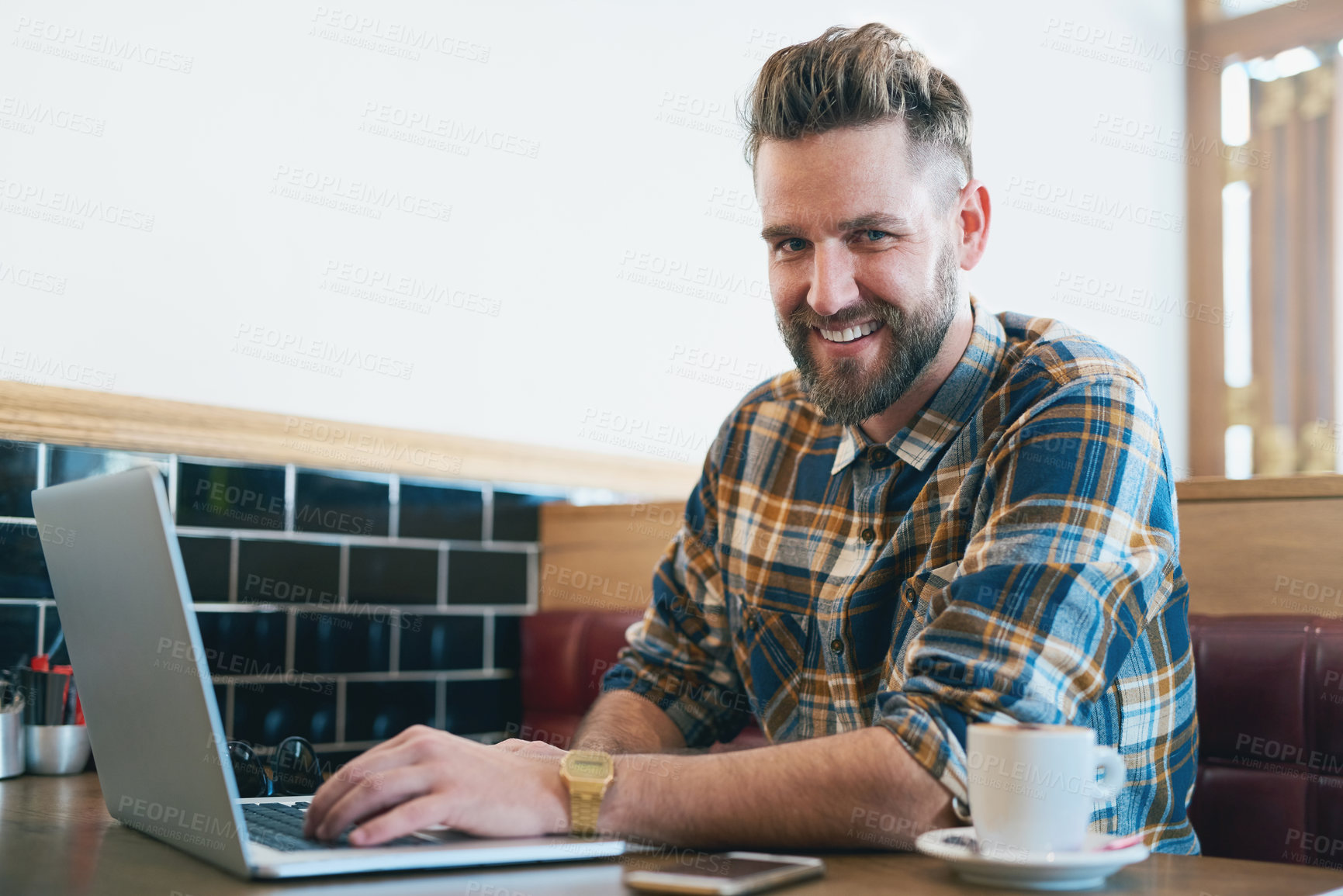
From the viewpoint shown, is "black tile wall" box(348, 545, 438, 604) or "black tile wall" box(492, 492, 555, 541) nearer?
"black tile wall" box(348, 545, 438, 604)

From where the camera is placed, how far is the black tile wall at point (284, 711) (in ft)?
5.68

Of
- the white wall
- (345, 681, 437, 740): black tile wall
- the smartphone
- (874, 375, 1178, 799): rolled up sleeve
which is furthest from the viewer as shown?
(345, 681, 437, 740): black tile wall

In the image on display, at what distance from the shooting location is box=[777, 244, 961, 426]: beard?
1.28m

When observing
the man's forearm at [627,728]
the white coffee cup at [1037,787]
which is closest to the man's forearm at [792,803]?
the white coffee cup at [1037,787]

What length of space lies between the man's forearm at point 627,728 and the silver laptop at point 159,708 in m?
0.42

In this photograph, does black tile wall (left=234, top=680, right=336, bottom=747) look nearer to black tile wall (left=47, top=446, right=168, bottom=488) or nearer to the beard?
black tile wall (left=47, top=446, right=168, bottom=488)

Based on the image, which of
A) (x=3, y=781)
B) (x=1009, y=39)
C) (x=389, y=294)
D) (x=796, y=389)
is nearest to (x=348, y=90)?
(x=389, y=294)

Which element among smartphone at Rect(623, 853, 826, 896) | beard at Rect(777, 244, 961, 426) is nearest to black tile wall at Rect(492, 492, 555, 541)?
beard at Rect(777, 244, 961, 426)

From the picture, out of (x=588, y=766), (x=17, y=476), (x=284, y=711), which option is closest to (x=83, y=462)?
(x=17, y=476)

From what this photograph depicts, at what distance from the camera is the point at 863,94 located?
4.13 feet

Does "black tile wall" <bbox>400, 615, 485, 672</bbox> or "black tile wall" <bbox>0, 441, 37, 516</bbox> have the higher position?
"black tile wall" <bbox>0, 441, 37, 516</bbox>

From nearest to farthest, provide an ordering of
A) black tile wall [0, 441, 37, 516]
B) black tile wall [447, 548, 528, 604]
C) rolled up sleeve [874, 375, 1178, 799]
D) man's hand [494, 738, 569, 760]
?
rolled up sleeve [874, 375, 1178, 799] < man's hand [494, 738, 569, 760] < black tile wall [0, 441, 37, 516] < black tile wall [447, 548, 528, 604]

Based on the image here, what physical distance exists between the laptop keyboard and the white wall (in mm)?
887

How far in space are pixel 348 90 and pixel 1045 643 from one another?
147cm
